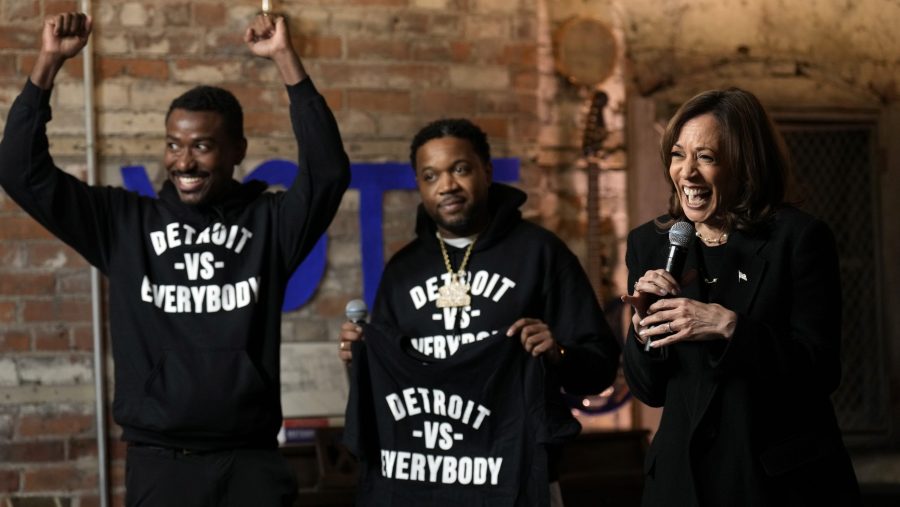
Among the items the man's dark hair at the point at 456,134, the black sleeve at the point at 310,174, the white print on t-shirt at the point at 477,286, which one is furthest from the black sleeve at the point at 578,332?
the black sleeve at the point at 310,174

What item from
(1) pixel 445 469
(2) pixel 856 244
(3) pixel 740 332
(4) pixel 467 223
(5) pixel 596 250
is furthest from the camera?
(2) pixel 856 244

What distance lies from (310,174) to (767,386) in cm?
148

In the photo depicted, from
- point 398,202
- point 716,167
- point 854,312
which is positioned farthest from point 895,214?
point 716,167

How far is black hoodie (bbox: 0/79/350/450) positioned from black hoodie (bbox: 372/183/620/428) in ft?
1.10

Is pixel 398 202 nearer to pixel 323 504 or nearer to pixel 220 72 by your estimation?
pixel 220 72

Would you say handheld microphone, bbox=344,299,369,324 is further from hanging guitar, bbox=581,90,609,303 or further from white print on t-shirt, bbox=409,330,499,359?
hanging guitar, bbox=581,90,609,303

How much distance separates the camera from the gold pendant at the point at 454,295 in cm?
316

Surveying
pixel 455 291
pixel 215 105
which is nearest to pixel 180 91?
pixel 215 105

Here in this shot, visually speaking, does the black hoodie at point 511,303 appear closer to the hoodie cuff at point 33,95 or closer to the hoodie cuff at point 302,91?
the hoodie cuff at point 302,91

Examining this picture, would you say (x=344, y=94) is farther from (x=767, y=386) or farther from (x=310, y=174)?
(x=767, y=386)

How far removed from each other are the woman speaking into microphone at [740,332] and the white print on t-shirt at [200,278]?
1197 mm

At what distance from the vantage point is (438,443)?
121 inches

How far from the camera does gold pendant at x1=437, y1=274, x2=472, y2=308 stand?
3160 mm

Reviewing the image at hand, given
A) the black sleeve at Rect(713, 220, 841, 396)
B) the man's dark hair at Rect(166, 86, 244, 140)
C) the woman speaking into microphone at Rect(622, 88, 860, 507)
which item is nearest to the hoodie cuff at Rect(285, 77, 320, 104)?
the man's dark hair at Rect(166, 86, 244, 140)
